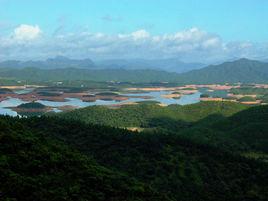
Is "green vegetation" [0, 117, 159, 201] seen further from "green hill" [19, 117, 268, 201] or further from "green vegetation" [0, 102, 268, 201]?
"green hill" [19, 117, 268, 201]

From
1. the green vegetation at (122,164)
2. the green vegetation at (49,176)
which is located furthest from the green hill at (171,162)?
the green vegetation at (49,176)

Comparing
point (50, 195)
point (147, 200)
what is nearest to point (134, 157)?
point (147, 200)

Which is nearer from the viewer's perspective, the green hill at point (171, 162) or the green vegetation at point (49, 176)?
the green vegetation at point (49, 176)

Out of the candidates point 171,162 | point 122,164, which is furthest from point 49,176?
point 171,162

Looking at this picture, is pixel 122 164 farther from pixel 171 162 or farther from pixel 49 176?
pixel 49 176

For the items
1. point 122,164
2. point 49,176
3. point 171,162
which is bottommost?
point 171,162

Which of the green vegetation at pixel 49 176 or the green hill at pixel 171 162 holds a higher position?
the green vegetation at pixel 49 176

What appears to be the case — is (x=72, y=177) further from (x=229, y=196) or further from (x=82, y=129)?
(x=82, y=129)

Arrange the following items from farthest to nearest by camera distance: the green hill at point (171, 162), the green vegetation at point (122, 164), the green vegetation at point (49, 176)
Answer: the green hill at point (171, 162)
the green vegetation at point (122, 164)
the green vegetation at point (49, 176)

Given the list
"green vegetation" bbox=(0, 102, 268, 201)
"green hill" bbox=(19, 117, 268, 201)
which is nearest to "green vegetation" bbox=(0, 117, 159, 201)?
"green vegetation" bbox=(0, 102, 268, 201)

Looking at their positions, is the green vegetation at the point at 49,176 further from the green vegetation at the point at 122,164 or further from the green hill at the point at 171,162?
the green hill at the point at 171,162

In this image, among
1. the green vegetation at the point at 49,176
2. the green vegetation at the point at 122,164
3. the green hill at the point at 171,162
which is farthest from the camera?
the green hill at the point at 171,162
